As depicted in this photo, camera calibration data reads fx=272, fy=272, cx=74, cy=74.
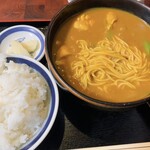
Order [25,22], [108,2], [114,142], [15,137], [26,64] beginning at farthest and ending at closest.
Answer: [25,22] < [108,2] < [26,64] < [114,142] < [15,137]

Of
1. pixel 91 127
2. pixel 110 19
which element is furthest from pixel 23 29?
pixel 91 127

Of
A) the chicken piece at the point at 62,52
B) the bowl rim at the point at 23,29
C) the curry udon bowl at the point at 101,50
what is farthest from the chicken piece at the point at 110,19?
the bowl rim at the point at 23,29

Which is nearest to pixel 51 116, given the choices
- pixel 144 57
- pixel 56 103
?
pixel 56 103

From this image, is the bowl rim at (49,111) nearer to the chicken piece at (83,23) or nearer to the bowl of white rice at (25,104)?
the bowl of white rice at (25,104)

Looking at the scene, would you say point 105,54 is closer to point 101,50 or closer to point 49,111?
point 101,50

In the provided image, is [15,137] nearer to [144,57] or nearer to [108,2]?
[144,57]

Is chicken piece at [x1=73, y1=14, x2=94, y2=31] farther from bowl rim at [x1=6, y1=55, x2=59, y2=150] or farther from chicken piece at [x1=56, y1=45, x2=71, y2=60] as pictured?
bowl rim at [x1=6, y1=55, x2=59, y2=150]

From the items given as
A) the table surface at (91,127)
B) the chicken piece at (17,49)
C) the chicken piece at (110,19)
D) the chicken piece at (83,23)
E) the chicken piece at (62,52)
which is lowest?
the table surface at (91,127)
